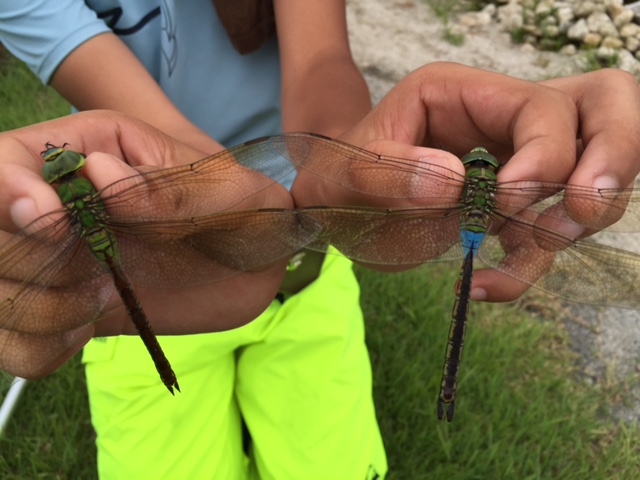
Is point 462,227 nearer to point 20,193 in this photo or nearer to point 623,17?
point 20,193

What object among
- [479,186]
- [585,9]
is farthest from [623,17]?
[479,186]

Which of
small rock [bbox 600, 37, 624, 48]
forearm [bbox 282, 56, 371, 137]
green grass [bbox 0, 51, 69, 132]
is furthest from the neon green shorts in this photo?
small rock [bbox 600, 37, 624, 48]

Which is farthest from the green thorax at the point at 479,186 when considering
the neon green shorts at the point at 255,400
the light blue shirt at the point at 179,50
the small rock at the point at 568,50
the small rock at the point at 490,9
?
the small rock at the point at 490,9

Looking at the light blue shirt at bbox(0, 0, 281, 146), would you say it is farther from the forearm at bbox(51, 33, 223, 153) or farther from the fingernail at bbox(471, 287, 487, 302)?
the fingernail at bbox(471, 287, 487, 302)

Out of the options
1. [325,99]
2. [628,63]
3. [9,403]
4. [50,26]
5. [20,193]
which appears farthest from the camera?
[628,63]

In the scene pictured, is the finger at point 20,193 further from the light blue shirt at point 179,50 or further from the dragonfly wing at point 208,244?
the light blue shirt at point 179,50

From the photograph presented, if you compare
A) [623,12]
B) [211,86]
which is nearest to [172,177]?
[211,86]

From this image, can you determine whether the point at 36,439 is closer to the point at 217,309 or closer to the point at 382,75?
the point at 217,309
